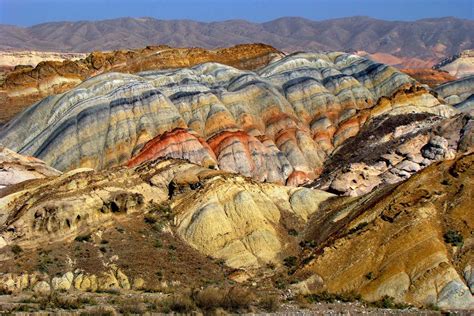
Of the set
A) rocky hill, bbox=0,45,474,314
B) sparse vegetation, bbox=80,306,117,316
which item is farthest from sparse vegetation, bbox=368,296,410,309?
sparse vegetation, bbox=80,306,117,316

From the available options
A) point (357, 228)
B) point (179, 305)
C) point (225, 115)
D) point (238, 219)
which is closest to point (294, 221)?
point (238, 219)

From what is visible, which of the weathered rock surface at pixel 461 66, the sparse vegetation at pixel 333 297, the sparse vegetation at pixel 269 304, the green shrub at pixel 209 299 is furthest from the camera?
the weathered rock surface at pixel 461 66

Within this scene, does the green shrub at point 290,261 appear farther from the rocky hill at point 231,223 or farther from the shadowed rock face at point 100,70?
the shadowed rock face at point 100,70

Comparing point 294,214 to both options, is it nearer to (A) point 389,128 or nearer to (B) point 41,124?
(A) point 389,128

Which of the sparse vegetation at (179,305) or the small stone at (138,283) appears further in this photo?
the small stone at (138,283)

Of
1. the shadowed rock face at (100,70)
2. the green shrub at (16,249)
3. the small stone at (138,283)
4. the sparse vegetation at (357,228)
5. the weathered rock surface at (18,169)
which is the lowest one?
the small stone at (138,283)

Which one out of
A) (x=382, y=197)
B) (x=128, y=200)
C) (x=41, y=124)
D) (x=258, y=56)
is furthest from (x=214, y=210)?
(x=258, y=56)

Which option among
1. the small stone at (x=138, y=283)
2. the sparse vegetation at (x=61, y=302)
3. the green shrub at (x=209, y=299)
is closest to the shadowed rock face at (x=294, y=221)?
the small stone at (x=138, y=283)

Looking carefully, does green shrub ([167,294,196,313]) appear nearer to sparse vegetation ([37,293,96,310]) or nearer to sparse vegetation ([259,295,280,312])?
sparse vegetation ([259,295,280,312])
